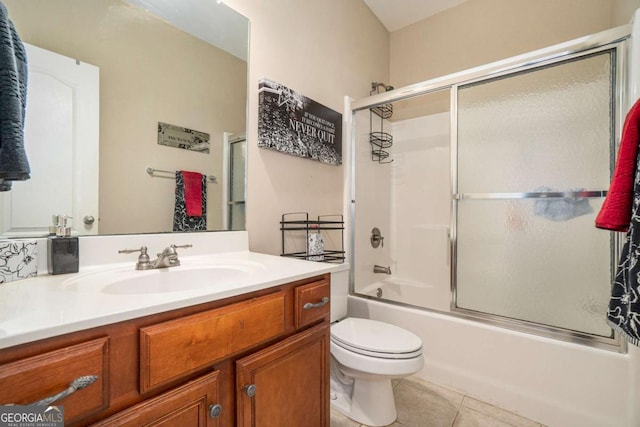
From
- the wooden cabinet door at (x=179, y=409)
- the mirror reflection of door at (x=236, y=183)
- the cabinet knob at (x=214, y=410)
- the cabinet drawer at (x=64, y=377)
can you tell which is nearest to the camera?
the cabinet drawer at (x=64, y=377)

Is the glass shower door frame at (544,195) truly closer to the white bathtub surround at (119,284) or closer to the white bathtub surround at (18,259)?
the white bathtub surround at (119,284)

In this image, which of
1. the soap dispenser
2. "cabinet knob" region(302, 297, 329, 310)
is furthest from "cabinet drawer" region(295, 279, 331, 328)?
the soap dispenser

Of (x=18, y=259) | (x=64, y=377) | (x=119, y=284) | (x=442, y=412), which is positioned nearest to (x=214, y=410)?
(x=64, y=377)

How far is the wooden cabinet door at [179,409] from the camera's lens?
1.86 ft

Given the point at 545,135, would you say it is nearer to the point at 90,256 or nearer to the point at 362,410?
the point at 362,410

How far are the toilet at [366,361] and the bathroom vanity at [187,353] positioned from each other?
32cm

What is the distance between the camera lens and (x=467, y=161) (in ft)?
6.05

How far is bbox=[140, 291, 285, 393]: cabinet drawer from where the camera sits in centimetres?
59

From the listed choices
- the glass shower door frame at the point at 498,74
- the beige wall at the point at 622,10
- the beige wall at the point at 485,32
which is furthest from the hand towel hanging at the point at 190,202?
the beige wall at the point at 622,10

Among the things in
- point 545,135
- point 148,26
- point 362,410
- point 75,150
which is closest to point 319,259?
point 362,410

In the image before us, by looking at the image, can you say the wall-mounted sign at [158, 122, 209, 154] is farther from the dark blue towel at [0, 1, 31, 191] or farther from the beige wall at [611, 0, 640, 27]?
the beige wall at [611, 0, 640, 27]

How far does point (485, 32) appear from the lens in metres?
2.24

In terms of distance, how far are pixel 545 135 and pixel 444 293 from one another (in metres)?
1.29

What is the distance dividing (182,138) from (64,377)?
968 millimetres
